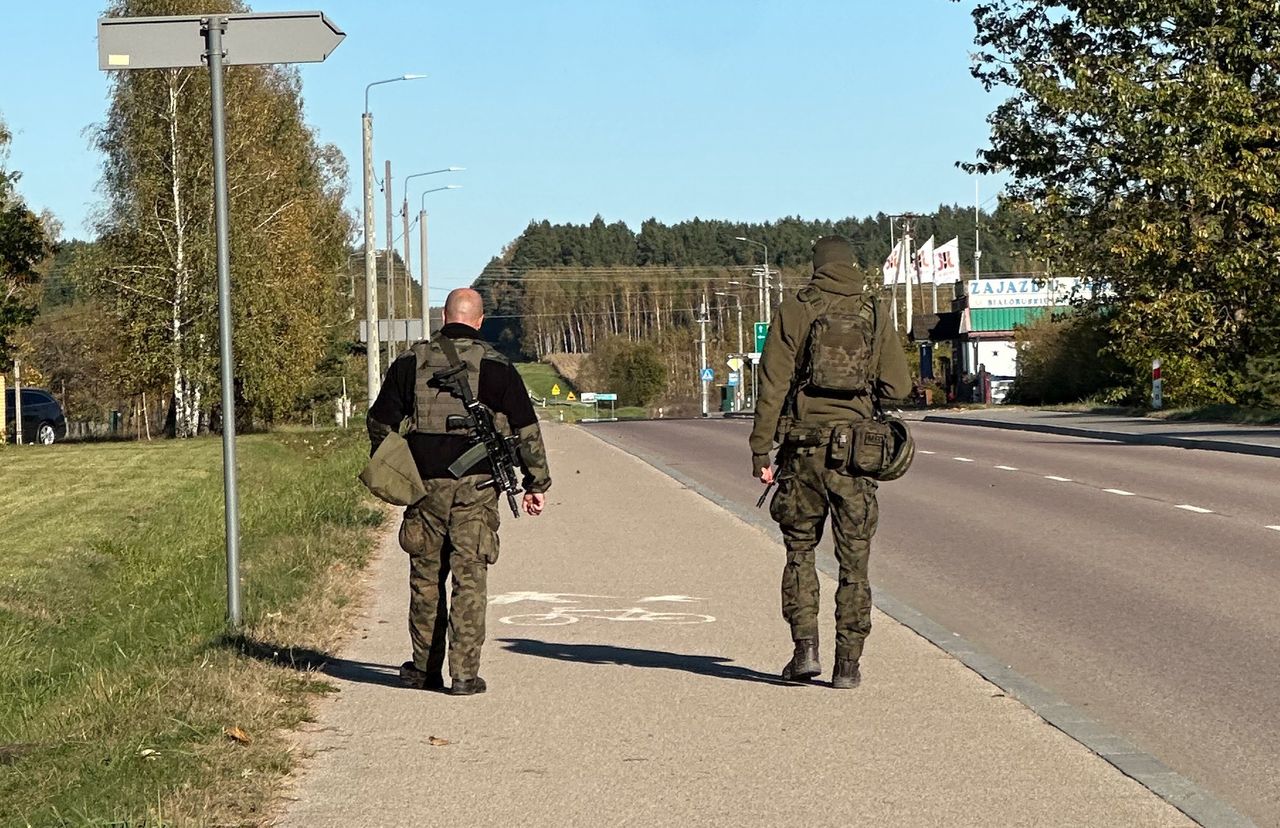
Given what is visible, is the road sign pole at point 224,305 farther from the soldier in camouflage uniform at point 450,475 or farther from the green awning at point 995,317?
the green awning at point 995,317

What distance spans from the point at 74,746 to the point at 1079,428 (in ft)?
108

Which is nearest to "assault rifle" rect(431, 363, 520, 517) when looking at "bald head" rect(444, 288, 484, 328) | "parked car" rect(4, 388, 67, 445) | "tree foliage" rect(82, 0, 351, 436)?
"bald head" rect(444, 288, 484, 328)

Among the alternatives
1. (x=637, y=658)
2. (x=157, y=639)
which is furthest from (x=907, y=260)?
(x=637, y=658)

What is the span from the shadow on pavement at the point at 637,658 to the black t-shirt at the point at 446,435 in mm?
1511

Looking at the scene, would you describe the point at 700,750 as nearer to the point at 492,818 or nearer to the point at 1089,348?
the point at 492,818

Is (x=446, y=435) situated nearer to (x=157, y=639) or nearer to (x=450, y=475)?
(x=450, y=475)

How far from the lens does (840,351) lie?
7.90 metres

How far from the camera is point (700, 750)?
22.1ft

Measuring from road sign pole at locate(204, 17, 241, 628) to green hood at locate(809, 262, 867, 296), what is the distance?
2.91 m

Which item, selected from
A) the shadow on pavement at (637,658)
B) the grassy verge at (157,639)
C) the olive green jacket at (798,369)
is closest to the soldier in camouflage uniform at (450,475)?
the grassy verge at (157,639)

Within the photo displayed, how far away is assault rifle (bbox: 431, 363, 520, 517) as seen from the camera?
7875 millimetres

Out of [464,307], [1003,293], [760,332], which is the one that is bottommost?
[464,307]

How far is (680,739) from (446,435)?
5.81 ft

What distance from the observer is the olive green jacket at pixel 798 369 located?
26.2 ft
